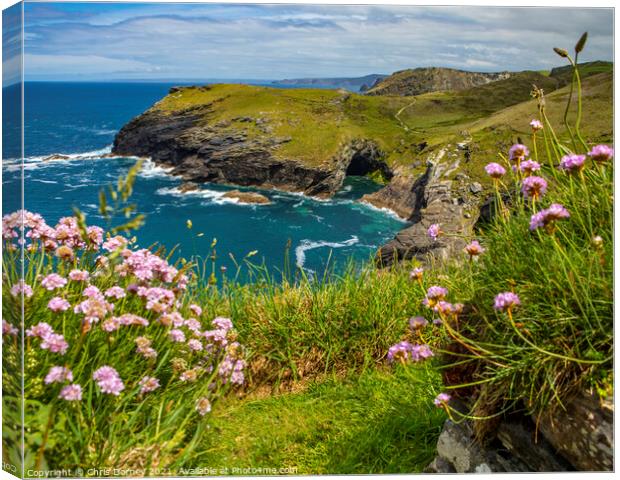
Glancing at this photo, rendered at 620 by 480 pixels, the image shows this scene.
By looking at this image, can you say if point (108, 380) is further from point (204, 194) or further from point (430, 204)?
point (430, 204)

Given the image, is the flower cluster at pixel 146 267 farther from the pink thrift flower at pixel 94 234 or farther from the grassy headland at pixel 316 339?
the pink thrift flower at pixel 94 234

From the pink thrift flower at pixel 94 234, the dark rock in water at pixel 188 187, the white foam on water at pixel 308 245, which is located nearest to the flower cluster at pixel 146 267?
the pink thrift flower at pixel 94 234

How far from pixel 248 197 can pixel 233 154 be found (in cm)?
66

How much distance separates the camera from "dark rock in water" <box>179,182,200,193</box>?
6.08m

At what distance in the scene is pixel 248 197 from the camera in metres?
7.73

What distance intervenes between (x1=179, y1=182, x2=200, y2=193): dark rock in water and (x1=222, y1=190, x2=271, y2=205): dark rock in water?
516 mm

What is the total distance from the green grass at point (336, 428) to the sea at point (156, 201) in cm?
136

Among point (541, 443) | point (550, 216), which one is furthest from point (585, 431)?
point (550, 216)

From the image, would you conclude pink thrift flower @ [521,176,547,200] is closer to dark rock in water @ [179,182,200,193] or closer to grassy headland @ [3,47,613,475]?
grassy headland @ [3,47,613,475]

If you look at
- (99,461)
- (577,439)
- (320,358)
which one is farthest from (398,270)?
(99,461)

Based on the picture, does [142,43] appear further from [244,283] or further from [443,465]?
[443,465]

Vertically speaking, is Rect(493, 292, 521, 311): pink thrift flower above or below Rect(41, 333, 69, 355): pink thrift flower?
above

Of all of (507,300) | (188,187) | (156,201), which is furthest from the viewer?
(188,187)

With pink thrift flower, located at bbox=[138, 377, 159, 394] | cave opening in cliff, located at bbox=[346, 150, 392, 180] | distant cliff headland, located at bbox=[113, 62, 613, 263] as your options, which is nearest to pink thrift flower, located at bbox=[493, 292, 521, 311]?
pink thrift flower, located at bbox=[138, 377, 159, 394]
